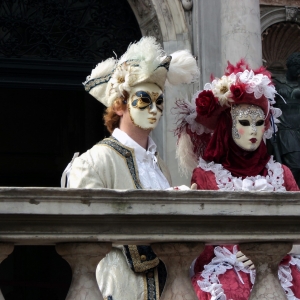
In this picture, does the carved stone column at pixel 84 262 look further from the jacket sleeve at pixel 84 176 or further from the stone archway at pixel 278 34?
the stone archway at pixel 278 34

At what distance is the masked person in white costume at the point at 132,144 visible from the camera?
4441mm

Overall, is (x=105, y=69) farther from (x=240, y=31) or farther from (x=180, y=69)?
(x=240, y=31)

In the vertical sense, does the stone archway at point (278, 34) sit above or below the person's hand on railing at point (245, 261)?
above

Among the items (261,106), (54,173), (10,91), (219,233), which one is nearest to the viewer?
(219,233)

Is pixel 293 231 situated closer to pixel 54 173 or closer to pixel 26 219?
pixel 26 219

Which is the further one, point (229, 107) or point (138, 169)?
point (229, 107)

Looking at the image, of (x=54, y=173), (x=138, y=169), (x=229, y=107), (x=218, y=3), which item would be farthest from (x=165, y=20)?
(x=54, y=173)

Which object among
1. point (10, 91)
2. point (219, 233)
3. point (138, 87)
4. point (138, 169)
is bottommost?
point (219, 233)

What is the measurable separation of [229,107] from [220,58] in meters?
2.68

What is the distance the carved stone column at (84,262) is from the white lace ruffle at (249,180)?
5.16ft

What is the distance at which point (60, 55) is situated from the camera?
8.39 metres

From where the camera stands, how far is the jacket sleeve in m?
4.55

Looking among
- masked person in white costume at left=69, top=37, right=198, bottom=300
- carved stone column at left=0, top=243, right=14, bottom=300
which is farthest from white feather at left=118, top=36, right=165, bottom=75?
carved stone column at left=0, top=243, right=14, bottom=300

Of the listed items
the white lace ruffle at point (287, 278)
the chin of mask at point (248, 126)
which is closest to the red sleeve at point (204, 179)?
the chin of mask at point (248, 126)
